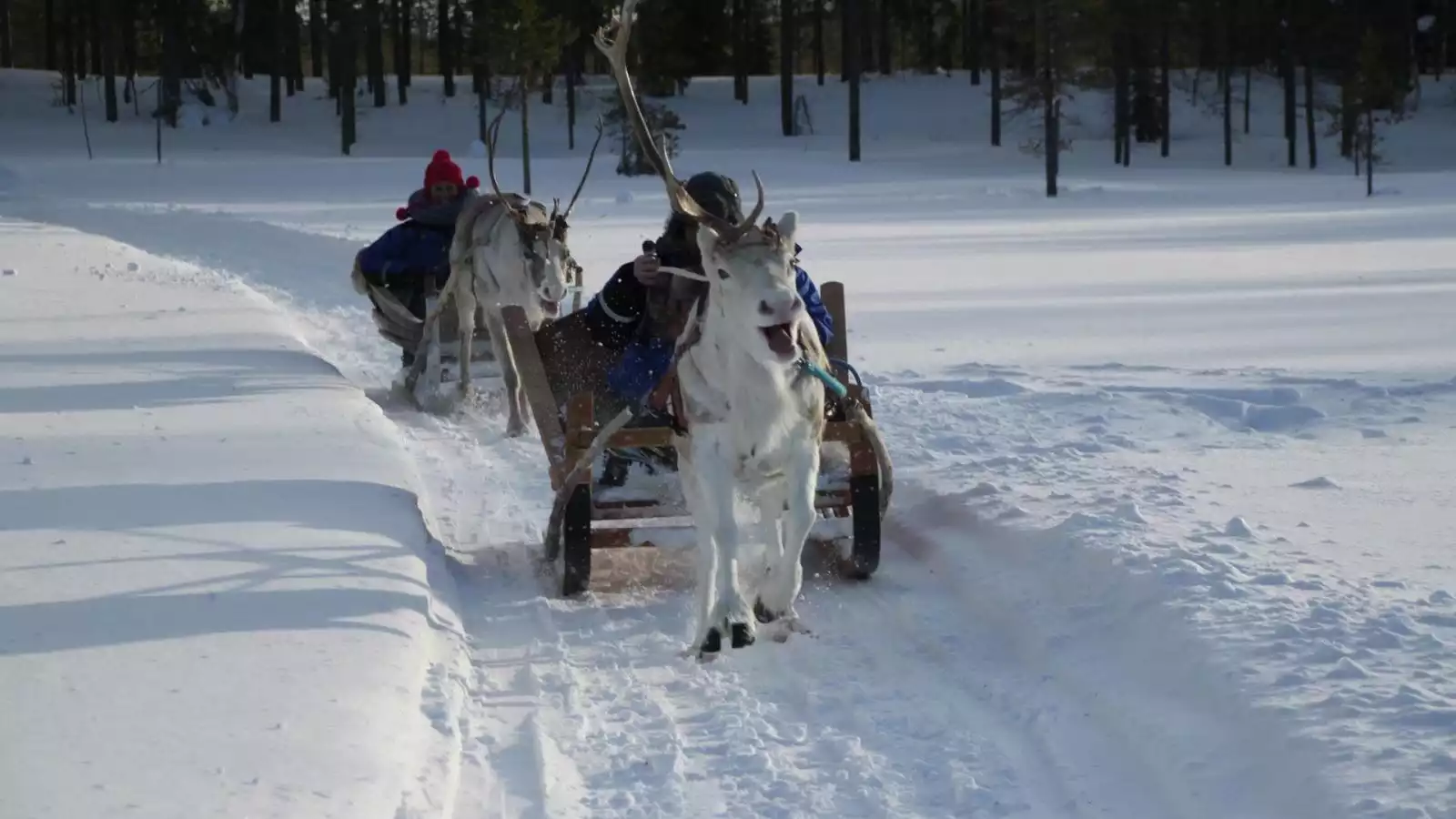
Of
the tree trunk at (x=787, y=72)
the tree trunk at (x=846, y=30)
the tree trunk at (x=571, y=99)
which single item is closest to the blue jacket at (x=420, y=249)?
the tree trunk at (x=846, y=30)

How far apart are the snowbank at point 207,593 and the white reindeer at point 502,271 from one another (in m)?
0.94

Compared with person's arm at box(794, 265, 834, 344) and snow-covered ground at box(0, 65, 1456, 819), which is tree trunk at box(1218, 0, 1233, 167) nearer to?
snow-covered ground at box(0, 65, 1456, 819)

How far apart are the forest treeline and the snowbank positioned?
32.9 meters

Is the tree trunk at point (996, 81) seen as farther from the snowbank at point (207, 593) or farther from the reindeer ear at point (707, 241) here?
the reindeer ear at point (707, 241)

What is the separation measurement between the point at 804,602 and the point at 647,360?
163 centimetres

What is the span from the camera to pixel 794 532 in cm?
699

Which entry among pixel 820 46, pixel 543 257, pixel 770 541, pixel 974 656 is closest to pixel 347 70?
pixel 820 46

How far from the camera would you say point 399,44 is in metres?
65.8

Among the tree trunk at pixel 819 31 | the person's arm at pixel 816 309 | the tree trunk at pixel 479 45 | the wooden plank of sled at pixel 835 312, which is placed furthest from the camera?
the tree trunk at pixel 819 31

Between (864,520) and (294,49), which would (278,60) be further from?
(864,520)

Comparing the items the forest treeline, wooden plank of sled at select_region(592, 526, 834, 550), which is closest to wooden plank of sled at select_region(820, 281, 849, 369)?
wooden plank of sled at select_region(592, 526, 834, 550)

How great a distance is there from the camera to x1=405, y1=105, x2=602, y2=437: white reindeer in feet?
38.0

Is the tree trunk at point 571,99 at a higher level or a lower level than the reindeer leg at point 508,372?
higher

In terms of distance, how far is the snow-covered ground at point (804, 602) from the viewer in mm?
5316
